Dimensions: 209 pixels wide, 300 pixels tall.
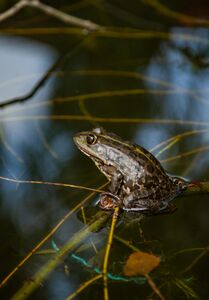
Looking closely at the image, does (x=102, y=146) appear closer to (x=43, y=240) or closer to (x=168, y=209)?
(x=168, y=209)

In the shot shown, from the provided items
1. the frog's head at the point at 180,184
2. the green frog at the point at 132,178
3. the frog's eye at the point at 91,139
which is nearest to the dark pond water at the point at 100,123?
the green frog at the point at 132,178

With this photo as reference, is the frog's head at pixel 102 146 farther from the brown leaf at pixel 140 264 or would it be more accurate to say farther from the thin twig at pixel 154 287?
the thin twig at pixel 154 287

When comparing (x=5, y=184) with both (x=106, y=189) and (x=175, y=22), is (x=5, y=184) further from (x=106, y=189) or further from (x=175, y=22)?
(x=175, y=22)

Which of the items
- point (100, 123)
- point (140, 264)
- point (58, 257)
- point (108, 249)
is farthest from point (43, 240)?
point (100, 123)

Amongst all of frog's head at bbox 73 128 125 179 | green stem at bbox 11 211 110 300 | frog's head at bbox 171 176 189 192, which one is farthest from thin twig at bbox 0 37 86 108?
frog's head at bbox 171 176 189 192

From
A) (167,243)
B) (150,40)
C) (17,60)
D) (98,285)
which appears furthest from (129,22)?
(98,285)

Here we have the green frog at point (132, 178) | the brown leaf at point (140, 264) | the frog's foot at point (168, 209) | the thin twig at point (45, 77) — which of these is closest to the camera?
the brown leaf at point (140, 264)

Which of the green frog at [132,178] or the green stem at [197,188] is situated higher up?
the green frog at [132,178]
